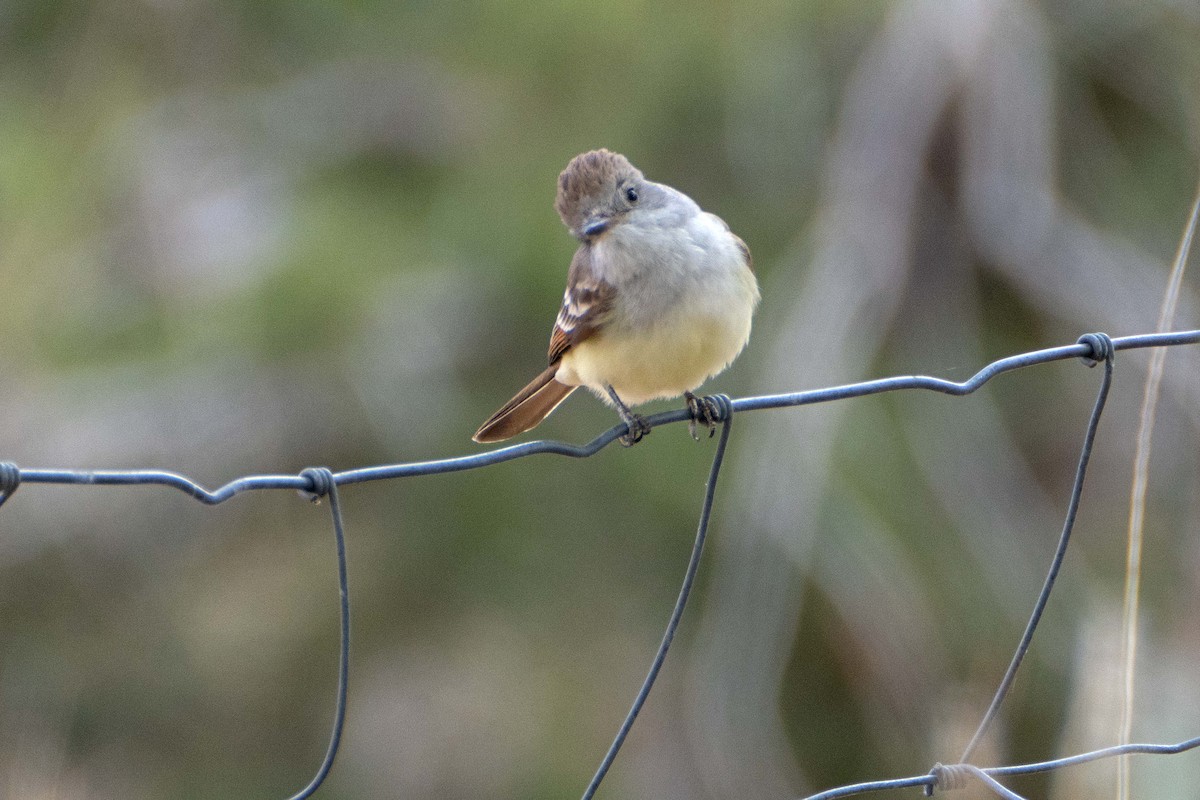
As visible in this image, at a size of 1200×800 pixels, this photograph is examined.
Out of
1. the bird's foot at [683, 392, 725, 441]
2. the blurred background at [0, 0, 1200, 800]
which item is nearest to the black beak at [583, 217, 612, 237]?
the bird's foot at [683, 392, 725, 441]

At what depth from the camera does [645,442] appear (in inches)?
199

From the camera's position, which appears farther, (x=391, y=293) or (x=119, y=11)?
(x=119, y=11)

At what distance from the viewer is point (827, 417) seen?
468 centimetres

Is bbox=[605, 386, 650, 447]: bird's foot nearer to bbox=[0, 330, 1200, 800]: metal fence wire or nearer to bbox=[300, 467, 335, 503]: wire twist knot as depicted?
bbox=[0, 330, 1200, 800]: metal fence wire

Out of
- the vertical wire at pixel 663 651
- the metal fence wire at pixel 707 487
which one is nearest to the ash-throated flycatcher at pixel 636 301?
the metal fence wire at pixel 707 487

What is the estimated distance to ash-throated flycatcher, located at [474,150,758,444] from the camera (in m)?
3.11

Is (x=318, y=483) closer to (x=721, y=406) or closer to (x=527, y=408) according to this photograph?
(x=721, y=406)

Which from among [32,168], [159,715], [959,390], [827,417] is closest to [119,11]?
[32,168]

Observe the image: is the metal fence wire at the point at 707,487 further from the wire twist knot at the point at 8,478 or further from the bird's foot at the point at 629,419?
the bird's foot at the point at 629,419

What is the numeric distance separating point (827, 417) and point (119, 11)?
4367mm

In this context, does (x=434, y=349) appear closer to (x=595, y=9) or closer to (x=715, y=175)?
(x=715, y=175)

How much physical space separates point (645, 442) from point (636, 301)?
1870mm

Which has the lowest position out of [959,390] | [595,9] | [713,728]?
[713,728]

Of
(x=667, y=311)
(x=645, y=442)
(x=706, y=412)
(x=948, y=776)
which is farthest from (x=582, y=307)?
(x=645, y=442)
